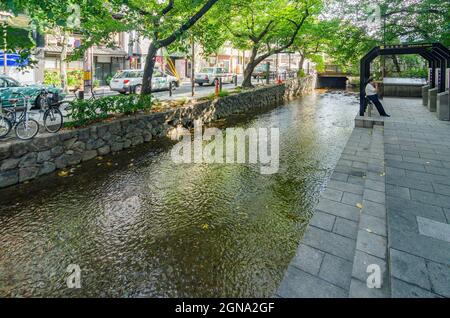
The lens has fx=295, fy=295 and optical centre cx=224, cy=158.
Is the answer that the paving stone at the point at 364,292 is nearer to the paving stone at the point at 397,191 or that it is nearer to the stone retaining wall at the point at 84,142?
the paving stone at the point at 397,191

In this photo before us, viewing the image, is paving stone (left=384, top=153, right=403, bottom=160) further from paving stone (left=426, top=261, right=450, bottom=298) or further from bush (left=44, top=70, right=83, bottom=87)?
bush (left=44, top=70, right=83, bottom=87)

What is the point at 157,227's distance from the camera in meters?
4.54

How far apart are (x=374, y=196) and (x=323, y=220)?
1177mm

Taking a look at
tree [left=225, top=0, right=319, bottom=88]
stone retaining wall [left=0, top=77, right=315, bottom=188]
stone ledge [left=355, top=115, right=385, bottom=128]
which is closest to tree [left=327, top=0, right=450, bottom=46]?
tree [left=225, top=0, right=319, bottom=88]

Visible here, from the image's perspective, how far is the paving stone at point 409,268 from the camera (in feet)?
9.35

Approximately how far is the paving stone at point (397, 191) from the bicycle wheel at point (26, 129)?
25.0 ft

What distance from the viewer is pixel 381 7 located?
1598cm

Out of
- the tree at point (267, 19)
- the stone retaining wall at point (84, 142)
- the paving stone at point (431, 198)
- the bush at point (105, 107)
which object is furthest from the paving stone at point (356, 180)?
the tree at point (267, 19)

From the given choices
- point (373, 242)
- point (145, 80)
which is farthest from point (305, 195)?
point (145, 80)

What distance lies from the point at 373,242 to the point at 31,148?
6825 mm

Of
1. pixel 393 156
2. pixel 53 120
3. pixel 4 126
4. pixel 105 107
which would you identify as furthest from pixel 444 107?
pixel 4 126

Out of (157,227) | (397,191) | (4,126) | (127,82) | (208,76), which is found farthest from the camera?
(208,76)

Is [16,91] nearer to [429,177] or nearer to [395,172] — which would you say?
[395,172]

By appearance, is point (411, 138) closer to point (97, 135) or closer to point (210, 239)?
point (210, 239)
